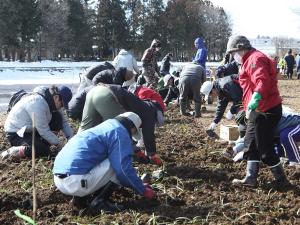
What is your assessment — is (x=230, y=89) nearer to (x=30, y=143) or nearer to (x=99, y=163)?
(x=30, y=143)

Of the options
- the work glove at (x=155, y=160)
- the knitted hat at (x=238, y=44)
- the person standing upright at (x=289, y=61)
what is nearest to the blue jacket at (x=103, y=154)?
the knitted hat at (x=238, y=44)

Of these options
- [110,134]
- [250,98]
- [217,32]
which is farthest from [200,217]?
[217,32]

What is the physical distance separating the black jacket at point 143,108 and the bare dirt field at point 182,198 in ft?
1.31

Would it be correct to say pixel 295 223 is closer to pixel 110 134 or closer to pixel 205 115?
pixel 110 134

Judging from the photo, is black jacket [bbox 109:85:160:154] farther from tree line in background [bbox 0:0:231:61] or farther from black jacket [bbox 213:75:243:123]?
tree line in background [bbox 0:0:231:61]

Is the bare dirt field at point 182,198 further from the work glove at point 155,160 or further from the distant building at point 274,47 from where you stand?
the distant building at point 274,47

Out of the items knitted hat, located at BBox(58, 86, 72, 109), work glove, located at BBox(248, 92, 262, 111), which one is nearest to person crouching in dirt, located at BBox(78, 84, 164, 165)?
knitted hat, located at BBox(58, 86, 72, 109)

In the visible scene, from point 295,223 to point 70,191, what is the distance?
1944 millimetres

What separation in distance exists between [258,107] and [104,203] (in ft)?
6.18

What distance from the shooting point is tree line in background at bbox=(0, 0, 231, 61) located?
49.9 metres

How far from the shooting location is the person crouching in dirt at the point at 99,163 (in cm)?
428

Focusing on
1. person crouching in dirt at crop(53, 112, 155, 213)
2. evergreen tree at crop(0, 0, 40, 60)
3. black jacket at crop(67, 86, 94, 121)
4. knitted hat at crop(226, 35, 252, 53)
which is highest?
evergreen tree at crop(0, 0, 40, 60)

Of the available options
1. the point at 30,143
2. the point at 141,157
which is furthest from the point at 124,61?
the point at 141,157

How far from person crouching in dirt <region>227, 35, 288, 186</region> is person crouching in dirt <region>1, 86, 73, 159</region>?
2.48m
